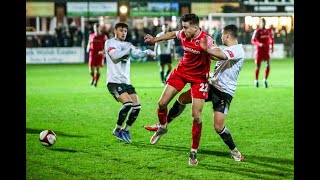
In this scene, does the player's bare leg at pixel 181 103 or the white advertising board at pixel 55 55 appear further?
the white advertising board at pixel 55 55

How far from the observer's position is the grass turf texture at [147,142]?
30.0 ft

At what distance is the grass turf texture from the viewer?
9.16m

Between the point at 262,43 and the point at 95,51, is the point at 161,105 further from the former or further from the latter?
the point at 95,51

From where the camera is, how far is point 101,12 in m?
40.9

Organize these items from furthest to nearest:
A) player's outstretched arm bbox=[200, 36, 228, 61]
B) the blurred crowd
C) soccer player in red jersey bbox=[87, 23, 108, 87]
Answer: the blurred crowd → soccer player in red jersey bbox=[87, 23, 108, 87] → player's outstretched arm bbox=[200, 36, 228, 61]

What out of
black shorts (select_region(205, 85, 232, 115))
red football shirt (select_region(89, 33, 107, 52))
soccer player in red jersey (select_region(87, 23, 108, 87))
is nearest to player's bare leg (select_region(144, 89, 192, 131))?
black shorts (select_region(205, 85, 232, 115))

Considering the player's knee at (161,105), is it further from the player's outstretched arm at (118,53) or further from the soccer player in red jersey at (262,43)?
the soccer player in red jersey at (262,43)

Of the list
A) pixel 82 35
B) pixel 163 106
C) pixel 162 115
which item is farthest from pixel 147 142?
pixel 82 35

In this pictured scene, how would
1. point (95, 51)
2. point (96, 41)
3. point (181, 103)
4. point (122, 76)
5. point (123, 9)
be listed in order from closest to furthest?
point (181, 103), point (122, 76), point (95, 51), point (96, 41), point (123, 9)

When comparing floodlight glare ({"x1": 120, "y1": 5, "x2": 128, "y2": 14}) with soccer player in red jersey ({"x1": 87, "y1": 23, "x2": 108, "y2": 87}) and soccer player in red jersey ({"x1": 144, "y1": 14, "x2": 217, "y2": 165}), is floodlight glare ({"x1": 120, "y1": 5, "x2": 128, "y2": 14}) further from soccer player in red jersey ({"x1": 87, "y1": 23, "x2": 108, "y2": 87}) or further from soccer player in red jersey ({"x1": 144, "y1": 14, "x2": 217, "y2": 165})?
soccer player in red jersey ({"x1": 144, "y1": 14, "x2": 217, "y2": 165})

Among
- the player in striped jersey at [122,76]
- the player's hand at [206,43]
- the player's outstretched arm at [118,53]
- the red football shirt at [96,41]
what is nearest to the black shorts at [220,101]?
the player's hand at [206,43]

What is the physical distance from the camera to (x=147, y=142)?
11.6 metres

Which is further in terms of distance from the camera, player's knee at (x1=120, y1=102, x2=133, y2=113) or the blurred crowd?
the blurred crowd
